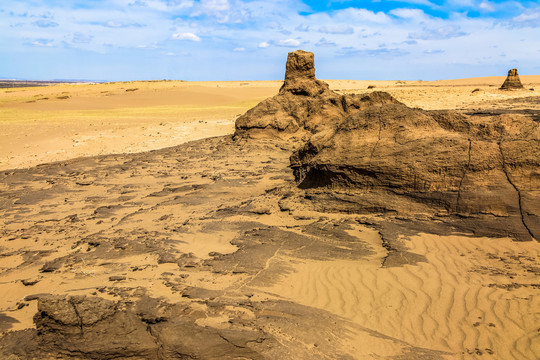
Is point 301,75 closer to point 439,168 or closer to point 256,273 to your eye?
point 439,168

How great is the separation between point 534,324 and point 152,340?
3178mm

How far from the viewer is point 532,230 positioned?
5.43 metres

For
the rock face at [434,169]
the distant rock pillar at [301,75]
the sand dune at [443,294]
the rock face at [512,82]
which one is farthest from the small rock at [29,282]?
the rock face at [512,82]

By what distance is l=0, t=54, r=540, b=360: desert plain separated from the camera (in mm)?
3576

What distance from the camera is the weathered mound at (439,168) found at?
5734 millimetres

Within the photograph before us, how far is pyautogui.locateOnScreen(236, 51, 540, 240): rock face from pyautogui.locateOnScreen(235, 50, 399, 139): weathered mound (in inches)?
216

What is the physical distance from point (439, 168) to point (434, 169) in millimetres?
64

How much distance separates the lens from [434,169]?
6.09 m

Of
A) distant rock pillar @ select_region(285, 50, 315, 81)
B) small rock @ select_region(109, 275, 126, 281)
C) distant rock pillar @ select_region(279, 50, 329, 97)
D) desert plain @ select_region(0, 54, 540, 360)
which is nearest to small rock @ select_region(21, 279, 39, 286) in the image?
desert plain @ select_region(0, 54, 540, 360)

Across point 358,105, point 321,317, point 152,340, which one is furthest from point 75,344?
point 358,105

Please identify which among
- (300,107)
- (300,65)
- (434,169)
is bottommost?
(434,169)

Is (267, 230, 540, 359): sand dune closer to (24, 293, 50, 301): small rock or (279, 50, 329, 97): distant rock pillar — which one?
(24, 293, 50, 301): small rock

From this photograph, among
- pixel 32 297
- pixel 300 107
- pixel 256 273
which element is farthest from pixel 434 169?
pixel 300 107

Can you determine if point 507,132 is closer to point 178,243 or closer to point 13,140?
point 178,243
